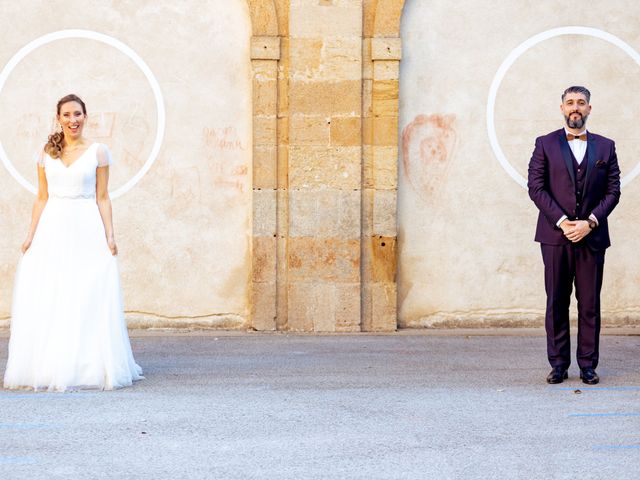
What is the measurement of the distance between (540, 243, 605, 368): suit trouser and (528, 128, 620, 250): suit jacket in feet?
0.29

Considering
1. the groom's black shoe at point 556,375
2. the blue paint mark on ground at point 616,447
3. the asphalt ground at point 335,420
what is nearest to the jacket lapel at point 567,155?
the groom's black shoe at point 556,375

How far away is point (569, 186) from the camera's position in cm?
809

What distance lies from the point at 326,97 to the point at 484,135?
4.97 ft

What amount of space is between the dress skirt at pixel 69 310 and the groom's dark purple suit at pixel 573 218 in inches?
111

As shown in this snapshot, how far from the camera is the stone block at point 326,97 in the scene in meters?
11.1

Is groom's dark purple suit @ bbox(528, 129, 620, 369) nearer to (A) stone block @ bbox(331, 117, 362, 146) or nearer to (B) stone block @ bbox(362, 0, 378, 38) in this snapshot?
(A) stone block @ bbox(331, 117, 362, 146)

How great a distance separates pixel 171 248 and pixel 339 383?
3.61m

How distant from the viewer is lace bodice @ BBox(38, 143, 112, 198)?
8.18 m

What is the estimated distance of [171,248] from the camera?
11.3 metres

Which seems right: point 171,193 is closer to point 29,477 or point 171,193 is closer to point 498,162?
point 498,162

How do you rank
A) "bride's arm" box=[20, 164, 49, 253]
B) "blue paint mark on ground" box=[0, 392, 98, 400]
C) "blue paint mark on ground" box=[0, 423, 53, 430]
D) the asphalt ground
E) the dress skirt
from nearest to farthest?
the asphalt ground
"blue paint mark on ground" box=[0, 423, 53, 430]
"blue paint mark on ground" box=[0, 392, 98, 400]
the dress skirt
"bride's arm" box=[20, 164, 49, 253]

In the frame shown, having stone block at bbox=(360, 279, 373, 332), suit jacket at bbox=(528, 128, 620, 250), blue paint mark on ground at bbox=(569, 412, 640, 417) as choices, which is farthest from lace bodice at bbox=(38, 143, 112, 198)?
stone block at bbox=(360, 279, 373, 332)

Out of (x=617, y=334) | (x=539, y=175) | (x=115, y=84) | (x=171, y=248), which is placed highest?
(x=115, y=84)

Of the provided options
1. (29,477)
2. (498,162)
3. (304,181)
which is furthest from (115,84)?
(29,477)
